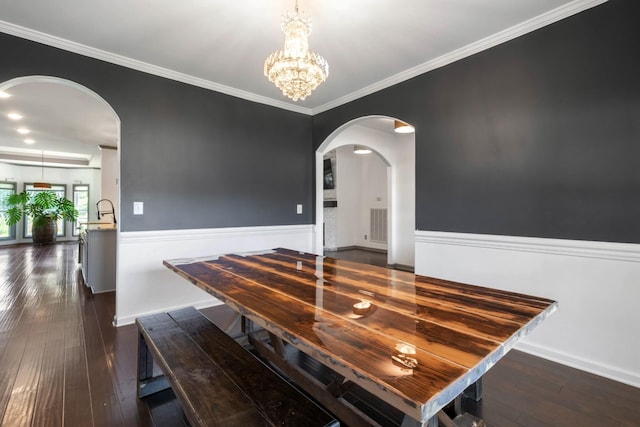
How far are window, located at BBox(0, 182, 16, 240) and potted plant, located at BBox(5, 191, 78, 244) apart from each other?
146mm

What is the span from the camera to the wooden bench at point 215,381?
3.47ft

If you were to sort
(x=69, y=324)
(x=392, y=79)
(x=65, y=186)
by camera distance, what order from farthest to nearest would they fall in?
(x=65, y=186) < (x=392, y=79) < (x=69, y=324)

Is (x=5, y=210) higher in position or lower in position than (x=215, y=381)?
higher

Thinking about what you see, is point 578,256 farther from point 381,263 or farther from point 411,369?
point 381,263

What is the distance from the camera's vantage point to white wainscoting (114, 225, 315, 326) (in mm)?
2938

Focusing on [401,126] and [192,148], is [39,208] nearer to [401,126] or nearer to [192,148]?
[192,148]

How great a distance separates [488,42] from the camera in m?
2.57

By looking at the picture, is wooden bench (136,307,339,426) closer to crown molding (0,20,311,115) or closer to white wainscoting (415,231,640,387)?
white wainscoting (415,231,640,387)

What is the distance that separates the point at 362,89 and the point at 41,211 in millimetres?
10225

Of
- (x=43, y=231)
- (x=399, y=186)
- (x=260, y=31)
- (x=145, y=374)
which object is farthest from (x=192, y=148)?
(x=43, y=231)

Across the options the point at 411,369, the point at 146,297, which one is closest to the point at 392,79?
the point at 411,369

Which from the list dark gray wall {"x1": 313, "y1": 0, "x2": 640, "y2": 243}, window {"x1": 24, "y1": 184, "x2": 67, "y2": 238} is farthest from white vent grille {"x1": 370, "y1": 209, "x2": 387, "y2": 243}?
window {"x1": 24, "y1": 184, "x2": 67, "y2": 238}

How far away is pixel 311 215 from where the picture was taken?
4.39 meters

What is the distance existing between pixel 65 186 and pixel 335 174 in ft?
29.0
